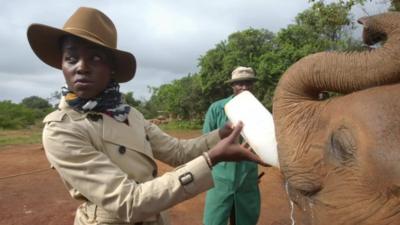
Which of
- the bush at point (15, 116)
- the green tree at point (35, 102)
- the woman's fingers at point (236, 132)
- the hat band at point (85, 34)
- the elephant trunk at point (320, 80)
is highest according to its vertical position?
the hat band at point (85, 34)

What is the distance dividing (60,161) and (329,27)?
39.5ft

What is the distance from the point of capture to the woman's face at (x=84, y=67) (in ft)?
6.87

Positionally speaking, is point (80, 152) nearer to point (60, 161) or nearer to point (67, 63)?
point (60, 161)

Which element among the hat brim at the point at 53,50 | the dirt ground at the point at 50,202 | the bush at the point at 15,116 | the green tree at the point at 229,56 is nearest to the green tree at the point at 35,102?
the bush at the point at 15,116

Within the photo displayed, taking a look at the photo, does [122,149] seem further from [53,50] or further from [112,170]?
[53,50]

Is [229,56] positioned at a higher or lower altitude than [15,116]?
higher

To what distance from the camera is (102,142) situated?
6.98 ft

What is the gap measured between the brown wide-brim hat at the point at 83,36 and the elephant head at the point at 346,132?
0.86 meters

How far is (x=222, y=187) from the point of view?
4.66 m

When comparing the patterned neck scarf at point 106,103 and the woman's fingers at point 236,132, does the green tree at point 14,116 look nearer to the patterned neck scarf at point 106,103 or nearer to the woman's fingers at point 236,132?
the patterned neck scarf at point 106,103

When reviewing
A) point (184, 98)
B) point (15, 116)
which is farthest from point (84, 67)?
point (15, 116)

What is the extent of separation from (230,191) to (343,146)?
3.07m

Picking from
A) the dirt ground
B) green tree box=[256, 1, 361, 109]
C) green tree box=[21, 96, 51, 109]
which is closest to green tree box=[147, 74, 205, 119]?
green tree box=[256, 1, 361, 109]

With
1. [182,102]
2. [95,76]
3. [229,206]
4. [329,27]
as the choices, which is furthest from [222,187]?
[182,102]
